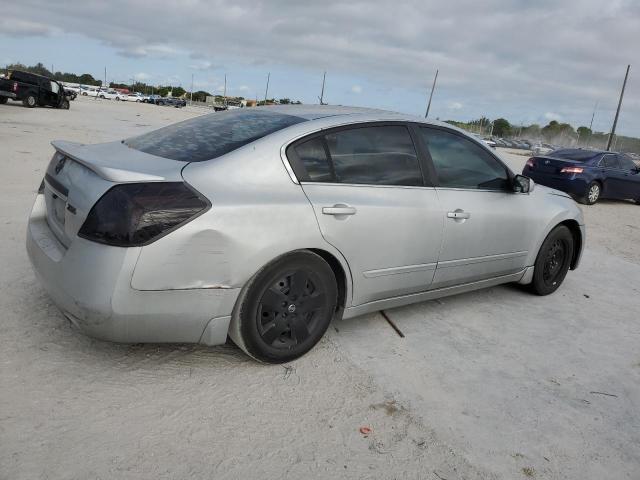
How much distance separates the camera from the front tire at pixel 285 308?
3.06 meters

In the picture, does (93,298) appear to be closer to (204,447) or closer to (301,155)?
(204,447)

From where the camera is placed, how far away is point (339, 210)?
10.9 ft

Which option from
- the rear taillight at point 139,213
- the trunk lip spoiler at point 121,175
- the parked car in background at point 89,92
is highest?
the parked car in background at point 89,92

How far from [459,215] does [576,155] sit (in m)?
11.3

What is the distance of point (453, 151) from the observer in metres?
4.25

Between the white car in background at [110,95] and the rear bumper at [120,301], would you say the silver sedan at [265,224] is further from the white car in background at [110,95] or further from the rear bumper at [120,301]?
the white car in background at [110,95]

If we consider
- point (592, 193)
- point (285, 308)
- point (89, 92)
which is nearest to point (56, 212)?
point (285, 308)

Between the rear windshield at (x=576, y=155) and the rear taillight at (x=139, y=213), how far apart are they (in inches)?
504

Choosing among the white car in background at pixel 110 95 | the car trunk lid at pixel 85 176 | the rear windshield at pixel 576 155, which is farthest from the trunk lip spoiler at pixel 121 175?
the white car in background at pixel 110 95

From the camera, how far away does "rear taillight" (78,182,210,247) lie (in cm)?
266

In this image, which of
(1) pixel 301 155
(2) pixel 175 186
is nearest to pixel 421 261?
(1) pixel 301 155

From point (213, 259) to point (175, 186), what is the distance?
1.35 ft

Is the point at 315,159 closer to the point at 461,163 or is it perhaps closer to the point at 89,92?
the point at 461,163

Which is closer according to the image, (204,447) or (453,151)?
(204,447)
